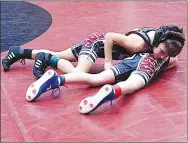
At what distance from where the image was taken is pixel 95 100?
7.87 ft

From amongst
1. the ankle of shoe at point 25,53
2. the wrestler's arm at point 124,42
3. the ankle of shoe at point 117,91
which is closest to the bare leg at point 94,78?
the wrestler's arm at point 124,42

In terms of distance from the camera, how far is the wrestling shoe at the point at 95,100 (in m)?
2.40

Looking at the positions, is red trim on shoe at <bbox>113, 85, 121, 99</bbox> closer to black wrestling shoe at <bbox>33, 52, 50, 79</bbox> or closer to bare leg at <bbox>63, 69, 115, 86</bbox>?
bare leg at <bbox>63, 69, 115, 86</bbox>

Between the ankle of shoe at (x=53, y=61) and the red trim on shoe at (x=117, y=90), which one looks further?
the ankle of shoe at (x=53, y=61)

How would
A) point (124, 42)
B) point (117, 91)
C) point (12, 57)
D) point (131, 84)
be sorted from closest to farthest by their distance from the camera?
point (117, 91) < point (131, 84) < point (124, 42) < point (12, 57)

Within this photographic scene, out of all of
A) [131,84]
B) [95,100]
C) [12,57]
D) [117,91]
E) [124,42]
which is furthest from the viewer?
[12,57]

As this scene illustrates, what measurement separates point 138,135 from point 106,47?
781 mm

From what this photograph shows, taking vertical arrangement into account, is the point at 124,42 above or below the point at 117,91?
above

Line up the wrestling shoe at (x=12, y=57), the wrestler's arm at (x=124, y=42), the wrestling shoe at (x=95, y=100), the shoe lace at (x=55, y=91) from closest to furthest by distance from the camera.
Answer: the wrestling shoe at (x=95, y=100) < the shoe lace at (x=55, y=91) < the wrestler's arm at (x=124, y=42) < the wrestling shoe at (x=12, y=57)

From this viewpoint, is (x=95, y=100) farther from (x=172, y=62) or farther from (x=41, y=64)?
(x=172, y=62)

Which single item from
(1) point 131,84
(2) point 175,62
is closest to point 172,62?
(2) point 175,62

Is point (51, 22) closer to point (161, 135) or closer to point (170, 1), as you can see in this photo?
point (170, 1)

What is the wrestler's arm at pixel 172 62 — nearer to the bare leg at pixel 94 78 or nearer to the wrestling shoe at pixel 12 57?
the bare leg at pixel 94 78

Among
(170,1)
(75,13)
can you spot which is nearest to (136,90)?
(75,13)
